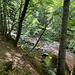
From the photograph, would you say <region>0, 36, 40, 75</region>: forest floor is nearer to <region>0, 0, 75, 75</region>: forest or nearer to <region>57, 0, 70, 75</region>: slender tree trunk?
<region>0, 0, 75, 75</region>: forest

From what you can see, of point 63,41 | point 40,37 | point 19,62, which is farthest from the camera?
point 40,37

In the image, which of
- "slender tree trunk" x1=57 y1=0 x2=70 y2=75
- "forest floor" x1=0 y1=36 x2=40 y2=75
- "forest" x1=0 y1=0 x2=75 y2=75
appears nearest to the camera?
"slender tree trunk" x1=57 y1=0 x2=70 y2=75

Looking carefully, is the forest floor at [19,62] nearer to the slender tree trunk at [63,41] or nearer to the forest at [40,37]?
the forest at [40,37]

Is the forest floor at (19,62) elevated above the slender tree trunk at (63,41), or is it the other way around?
the slender tree trunk at (63,41)

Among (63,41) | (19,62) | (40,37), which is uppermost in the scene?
(63,41)

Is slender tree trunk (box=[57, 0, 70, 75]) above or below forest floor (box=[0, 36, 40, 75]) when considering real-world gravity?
above

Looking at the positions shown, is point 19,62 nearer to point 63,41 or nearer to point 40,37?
point 63,41

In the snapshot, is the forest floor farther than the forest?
Yes

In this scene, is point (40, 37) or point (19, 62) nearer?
point (19, 62)

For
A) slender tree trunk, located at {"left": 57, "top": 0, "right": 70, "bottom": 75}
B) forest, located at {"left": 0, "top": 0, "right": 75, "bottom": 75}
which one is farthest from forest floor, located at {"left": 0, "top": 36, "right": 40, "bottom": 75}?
slender tree trunk, located at {"left": 57, "top": 0, "right": 70, "bottom": 75}

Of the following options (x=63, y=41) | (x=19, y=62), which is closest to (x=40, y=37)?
(x=19, y=62)

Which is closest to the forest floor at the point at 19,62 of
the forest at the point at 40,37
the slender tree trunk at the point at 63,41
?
the forest at the point at 40,37

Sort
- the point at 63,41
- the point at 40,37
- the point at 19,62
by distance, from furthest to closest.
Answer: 1. the point at 40,37
2. the point at 19,62
3. the point at 63,41

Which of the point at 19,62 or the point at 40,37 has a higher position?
the point at 40,37
